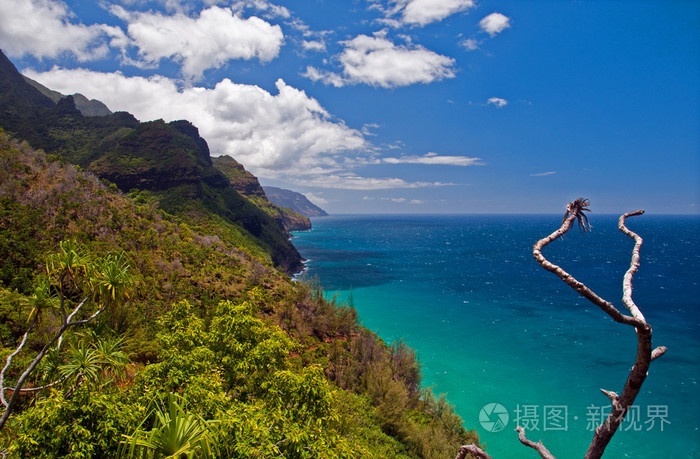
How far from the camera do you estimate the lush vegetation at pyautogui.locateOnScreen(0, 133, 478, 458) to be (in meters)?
5.34

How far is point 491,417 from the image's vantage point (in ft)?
A: 74.7

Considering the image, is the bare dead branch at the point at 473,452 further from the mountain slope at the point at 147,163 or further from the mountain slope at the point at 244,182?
the mountain slope at the point at 244,182

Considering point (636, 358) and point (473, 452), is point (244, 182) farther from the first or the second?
point (636, 358)

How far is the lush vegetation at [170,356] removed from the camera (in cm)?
534

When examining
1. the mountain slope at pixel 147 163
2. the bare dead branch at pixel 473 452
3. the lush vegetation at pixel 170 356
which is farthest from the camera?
the mountain slope at pixel 147 163

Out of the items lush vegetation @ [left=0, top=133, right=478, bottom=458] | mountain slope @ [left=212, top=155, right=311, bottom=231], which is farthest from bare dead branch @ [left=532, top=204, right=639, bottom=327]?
mountain slope @ [left=212, top=155, right=311, bottom=231]

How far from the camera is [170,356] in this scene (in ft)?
24.3

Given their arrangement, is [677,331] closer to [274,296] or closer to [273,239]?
[274,296]

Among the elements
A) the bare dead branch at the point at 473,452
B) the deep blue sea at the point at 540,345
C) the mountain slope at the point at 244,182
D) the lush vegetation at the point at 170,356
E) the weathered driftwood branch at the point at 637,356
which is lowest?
the deep blue sea at the point at 540,345

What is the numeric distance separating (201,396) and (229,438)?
1.28 meters

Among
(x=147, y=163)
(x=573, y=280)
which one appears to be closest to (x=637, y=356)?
(x=573, y=280)

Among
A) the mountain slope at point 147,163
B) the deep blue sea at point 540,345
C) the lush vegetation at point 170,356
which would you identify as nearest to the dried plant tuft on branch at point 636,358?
the lush vegetation at point 170,356

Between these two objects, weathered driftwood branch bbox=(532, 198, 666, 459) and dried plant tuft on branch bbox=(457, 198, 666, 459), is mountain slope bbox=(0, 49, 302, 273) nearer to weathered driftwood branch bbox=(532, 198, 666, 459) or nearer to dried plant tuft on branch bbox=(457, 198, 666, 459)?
dried plant tuft on branch bbox=(457, 198, 666, 459)

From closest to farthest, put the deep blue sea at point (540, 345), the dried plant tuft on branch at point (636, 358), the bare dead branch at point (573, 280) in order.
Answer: the dried plant tuft on branch at point (636, 358) < the bare dead branch at point (573, 280) < the deep blue sea at point (540, 345)
